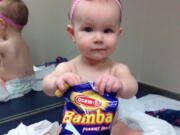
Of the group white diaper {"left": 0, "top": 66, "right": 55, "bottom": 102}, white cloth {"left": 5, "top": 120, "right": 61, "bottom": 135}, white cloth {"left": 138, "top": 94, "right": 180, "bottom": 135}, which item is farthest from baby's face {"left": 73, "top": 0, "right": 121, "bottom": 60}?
white cloth {"left": 138, "top": 94, "right": 180, "bottom": 135}

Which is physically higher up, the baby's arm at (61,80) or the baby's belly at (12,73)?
the baby's arm at (61,80)

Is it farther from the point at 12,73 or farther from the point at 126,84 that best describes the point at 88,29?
the point at 12,73

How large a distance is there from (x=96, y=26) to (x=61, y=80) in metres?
0.16

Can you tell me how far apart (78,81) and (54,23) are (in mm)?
549

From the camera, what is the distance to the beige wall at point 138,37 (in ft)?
3.67

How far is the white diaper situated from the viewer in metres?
1.09

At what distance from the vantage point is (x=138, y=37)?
146cm

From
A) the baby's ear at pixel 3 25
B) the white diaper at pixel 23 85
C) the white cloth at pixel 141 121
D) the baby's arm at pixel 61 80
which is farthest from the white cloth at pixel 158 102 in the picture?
the baby's ear at pixel 3 25

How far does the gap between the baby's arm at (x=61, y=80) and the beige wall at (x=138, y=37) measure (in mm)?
363

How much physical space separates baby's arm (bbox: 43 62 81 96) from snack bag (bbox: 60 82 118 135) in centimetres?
2

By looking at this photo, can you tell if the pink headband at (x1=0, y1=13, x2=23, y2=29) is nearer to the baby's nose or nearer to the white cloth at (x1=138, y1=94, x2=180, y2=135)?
the baby's nose

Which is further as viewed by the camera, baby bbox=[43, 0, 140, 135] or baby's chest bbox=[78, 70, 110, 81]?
baby's chest bbox=[78, 70, 110, 81]

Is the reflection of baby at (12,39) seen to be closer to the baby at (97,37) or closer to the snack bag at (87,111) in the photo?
the baby at (97,37)

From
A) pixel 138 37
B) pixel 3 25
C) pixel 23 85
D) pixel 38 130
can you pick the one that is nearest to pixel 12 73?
pixel 23 85
